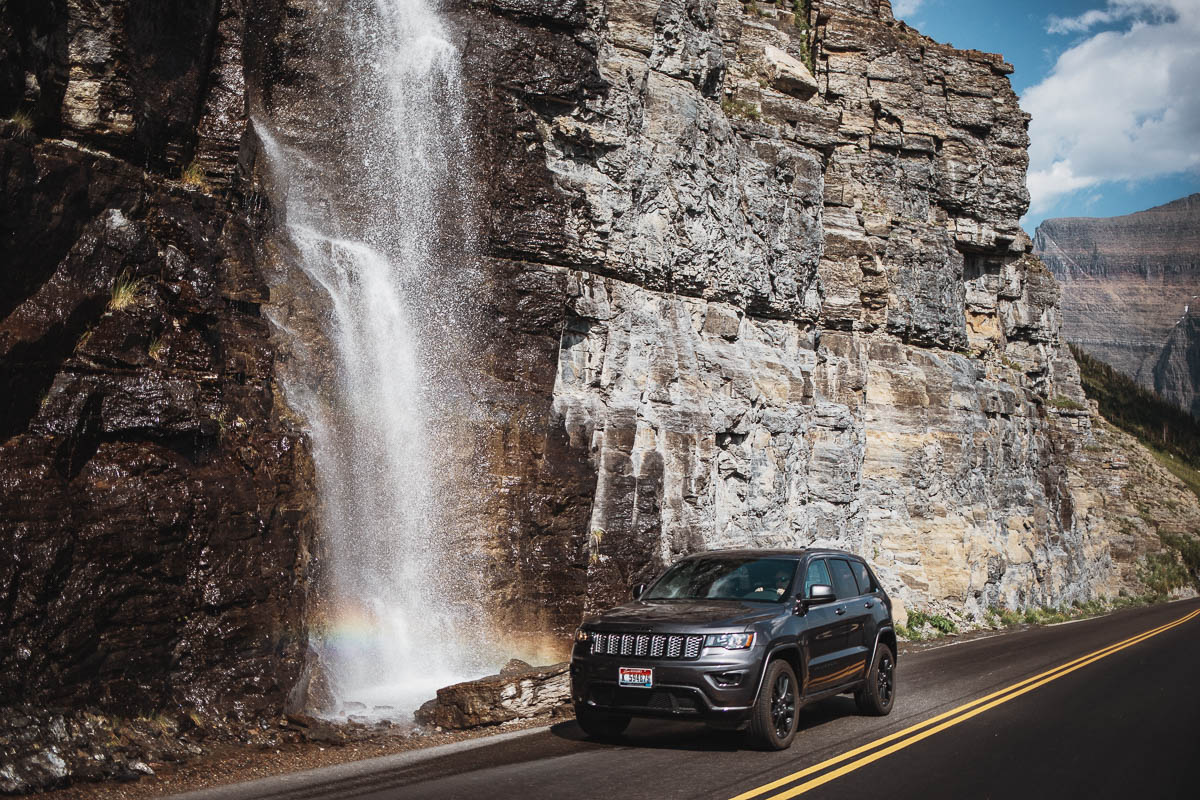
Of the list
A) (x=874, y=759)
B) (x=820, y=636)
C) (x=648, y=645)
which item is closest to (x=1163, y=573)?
(x=820, y=636)

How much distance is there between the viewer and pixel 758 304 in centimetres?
2398

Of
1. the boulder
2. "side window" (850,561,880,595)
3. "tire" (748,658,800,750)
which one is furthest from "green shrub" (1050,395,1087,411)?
"tire" (748,658,800,750)

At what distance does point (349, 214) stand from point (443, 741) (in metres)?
11.0

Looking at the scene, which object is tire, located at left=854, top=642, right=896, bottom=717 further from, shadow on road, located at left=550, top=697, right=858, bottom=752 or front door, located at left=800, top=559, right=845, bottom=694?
front door, located at left=800, top=559, right=845, bottom=694

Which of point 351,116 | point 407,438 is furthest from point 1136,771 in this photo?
point 351,116

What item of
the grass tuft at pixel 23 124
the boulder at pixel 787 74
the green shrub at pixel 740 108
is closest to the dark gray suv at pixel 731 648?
the grass tuft at pixel 23 124

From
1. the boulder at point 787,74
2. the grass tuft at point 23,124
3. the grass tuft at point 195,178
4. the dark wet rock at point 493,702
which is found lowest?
the dark wet rock at point 493,702

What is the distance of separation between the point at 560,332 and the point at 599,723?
9885 mm

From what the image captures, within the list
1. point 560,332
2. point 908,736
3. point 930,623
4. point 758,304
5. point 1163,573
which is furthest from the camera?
point 1163,573

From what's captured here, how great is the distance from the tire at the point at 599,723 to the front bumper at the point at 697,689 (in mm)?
471

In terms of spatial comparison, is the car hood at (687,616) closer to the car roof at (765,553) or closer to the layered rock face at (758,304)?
the car roof at (765,553)

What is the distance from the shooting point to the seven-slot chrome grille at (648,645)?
27.9 ft

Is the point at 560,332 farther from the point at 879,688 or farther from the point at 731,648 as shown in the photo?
the point at 731,648

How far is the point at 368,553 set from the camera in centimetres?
1438
